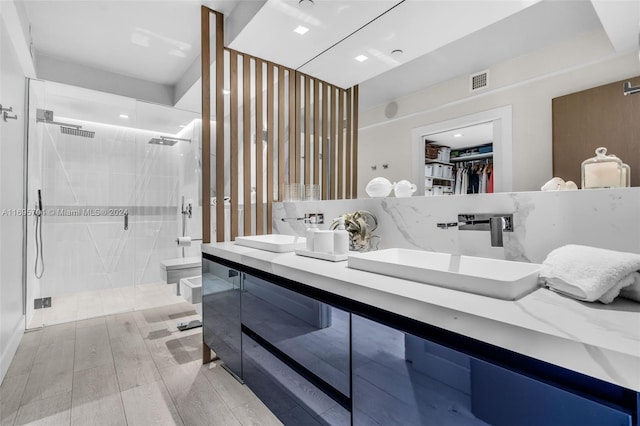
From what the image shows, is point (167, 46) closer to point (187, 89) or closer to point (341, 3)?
point (187, 89)

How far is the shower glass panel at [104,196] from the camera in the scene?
3062 mm

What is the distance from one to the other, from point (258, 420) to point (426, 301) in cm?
132

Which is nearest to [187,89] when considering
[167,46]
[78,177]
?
[167,46]

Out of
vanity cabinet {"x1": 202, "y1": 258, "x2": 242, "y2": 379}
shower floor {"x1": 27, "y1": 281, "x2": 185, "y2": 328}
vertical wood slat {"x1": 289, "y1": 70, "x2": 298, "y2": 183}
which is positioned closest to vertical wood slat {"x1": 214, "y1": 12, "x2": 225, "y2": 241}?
vanity cabinet {"x1": 202, "y1": 258, "x2": 242, "y2": 379}

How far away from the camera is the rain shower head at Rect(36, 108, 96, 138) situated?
3.01 meters

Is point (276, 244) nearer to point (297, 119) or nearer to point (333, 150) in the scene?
point (333, 150)

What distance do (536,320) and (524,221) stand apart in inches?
25.4

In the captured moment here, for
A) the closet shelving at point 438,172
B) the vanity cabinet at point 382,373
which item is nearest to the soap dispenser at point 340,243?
the vanity cabinet at point 382,373

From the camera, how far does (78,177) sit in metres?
3.27

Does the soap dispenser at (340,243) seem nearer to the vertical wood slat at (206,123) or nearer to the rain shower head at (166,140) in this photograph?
the vertical wood slat at (206,123)

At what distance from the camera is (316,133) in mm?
2555

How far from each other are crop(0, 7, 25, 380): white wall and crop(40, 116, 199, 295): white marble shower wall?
0.47 metres

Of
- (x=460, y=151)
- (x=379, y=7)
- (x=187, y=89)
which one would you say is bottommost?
(x=460, y=151)

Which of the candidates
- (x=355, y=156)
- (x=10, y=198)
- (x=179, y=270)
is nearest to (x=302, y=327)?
(x=355, y=156)
